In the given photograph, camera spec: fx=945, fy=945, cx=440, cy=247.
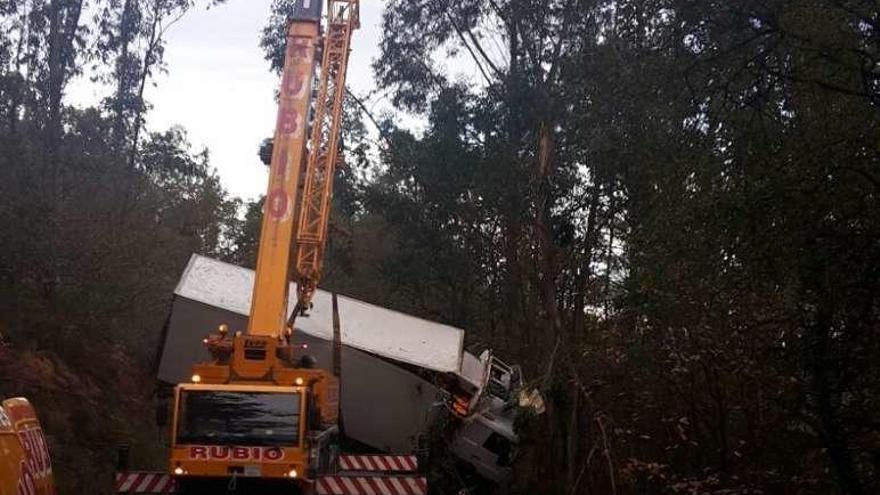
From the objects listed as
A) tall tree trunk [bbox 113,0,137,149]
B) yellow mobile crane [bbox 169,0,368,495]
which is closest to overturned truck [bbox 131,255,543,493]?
yellow mobile crane [bbox 169,0,368,495]

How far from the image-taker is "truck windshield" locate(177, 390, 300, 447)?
10.9 metres

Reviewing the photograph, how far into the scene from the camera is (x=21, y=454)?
5227 millimetres

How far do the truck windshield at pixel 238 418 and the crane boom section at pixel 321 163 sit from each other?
8.98 ft

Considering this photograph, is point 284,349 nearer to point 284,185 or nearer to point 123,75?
point 284,185

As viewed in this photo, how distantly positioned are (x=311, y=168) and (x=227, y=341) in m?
2.78

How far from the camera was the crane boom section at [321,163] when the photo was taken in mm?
13367

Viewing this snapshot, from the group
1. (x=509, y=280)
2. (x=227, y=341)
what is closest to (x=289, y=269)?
(x=227, y=341)

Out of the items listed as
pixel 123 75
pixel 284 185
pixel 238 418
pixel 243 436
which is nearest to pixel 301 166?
pixel 284 185

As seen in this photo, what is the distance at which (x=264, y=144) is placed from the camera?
43.2ft

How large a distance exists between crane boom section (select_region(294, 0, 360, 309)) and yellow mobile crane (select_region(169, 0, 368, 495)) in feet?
0.05

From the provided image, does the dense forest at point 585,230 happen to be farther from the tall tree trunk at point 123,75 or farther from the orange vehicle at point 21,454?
the orange vehicle at point 21,454

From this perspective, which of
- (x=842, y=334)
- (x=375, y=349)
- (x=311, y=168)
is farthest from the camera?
(x=375, y=349)

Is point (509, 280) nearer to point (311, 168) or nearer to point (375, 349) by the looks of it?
point (375, 349)

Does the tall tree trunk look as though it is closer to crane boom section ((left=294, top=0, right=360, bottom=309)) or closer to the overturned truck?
the overturned truck
